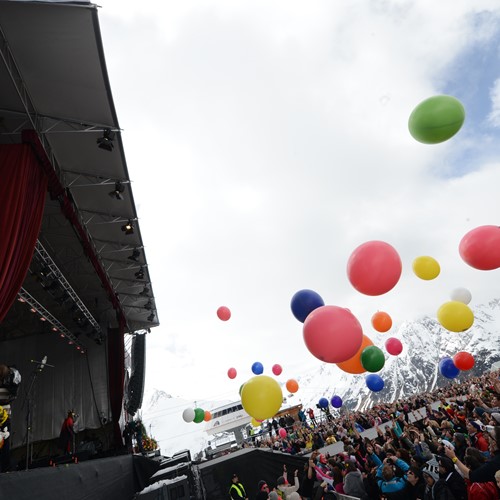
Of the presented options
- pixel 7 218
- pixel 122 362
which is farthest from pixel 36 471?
pixel 122 362

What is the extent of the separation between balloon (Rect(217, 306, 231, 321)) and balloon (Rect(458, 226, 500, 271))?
25.2 feet

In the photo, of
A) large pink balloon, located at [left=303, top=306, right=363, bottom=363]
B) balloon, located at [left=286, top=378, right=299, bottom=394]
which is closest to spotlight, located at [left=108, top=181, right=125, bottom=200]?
large pink balloon, located at [left=303, top=306, right=363, bottom=363]

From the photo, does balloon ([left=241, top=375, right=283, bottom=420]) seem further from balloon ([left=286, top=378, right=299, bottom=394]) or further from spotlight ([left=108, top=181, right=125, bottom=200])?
balloon ([left=286, top=378, right=299, bottom=394])

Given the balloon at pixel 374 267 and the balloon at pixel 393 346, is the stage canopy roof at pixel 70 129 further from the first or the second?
the balloon at pixel 393 346

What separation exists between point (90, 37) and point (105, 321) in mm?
13811

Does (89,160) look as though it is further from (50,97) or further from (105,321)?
(105,321)

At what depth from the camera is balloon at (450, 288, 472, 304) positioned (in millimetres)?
9141

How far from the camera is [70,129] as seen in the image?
21.0 feet

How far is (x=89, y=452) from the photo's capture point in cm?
1012

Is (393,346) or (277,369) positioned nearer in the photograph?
(393,346)

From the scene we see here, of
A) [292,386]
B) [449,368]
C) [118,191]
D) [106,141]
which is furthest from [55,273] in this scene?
[449,368]

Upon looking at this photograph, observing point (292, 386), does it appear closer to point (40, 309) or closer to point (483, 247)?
point (40, 309)

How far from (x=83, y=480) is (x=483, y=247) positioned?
8.86 m

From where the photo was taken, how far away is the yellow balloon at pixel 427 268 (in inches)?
297
